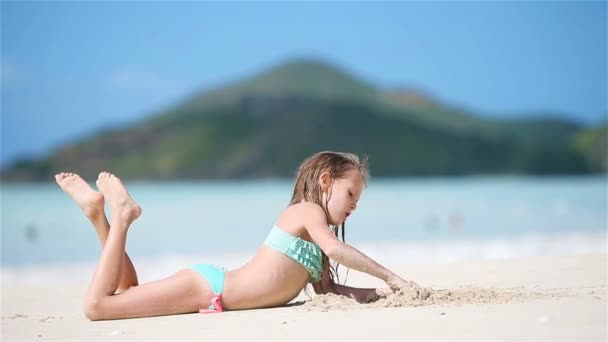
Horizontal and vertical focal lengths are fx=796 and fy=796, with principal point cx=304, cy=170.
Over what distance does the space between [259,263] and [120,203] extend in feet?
2.80

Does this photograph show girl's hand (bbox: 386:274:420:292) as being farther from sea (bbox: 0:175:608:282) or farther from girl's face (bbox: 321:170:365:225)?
sea (bbox: 0:175:608:282)

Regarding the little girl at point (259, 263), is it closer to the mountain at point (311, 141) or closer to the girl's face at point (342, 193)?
the girl's face at point (342, 193)

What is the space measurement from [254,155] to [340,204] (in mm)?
78807

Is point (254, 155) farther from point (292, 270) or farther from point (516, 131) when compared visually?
point (292, 270)

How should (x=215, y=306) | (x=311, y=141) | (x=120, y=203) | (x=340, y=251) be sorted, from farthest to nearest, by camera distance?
(x=311, y=141)
(x=215, y=306)
(x=120, y=203)
(x=340, y=251)

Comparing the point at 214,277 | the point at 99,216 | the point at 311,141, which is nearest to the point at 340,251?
the point at 214,277

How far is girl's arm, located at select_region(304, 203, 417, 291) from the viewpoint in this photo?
4336 millimetres

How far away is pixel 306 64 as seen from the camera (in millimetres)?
111875

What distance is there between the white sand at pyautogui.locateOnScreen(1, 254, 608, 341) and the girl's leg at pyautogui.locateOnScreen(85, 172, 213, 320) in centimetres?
7

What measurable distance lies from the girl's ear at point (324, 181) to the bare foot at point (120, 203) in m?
1.05

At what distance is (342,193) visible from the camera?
459cm

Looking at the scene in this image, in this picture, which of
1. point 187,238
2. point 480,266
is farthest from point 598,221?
point 480,266

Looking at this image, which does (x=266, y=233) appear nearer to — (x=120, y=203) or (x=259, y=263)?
(x=259, y=263)

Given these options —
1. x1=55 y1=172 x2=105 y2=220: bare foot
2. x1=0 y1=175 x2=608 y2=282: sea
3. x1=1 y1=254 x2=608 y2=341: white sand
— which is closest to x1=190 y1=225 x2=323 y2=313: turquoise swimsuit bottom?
x1=1 y1=254 x2=608 y2=341: white sand
